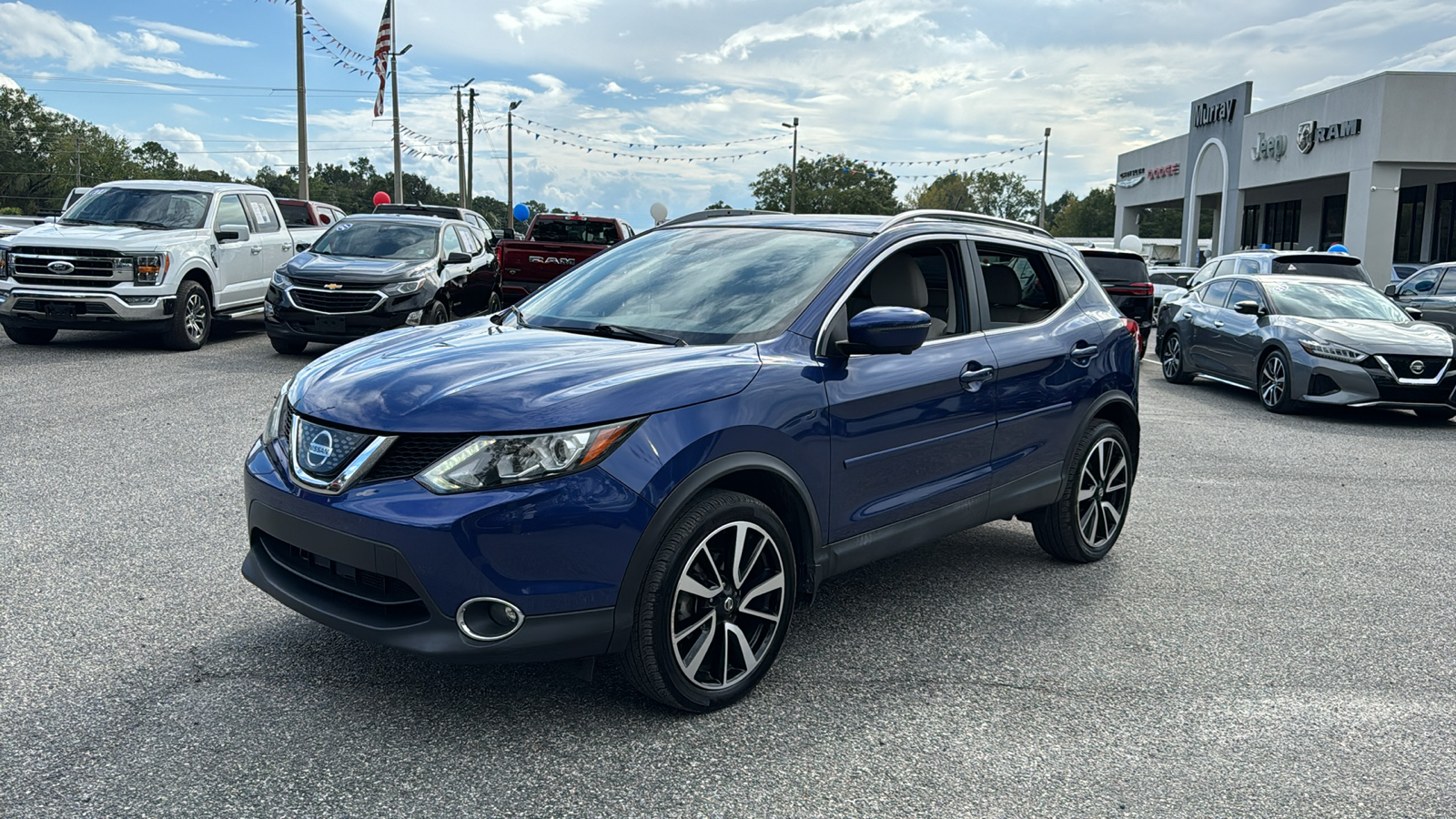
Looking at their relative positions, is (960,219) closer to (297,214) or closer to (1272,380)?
(1272,380)

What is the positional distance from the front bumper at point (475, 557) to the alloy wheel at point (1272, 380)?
1034 cm

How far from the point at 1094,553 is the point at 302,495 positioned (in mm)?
3929

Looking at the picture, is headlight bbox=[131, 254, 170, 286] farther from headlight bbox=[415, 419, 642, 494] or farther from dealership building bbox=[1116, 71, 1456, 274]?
dealership building bbox=[1116, 71, 1456, 274]

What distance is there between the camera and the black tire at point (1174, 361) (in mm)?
14102

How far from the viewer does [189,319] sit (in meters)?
13.0

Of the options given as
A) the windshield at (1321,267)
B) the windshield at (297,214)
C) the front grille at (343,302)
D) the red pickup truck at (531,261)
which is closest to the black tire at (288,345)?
the front grille at (343,302)

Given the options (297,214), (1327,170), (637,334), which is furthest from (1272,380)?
(1327,170)

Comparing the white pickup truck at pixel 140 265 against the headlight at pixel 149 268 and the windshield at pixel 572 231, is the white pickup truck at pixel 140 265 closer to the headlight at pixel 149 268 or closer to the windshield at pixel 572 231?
the headlight at pixel 149 268

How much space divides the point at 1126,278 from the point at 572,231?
32.0 feet

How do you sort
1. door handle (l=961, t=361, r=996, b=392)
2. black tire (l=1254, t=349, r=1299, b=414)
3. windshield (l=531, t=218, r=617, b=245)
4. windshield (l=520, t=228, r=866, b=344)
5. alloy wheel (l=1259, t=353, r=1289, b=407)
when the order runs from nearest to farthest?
windshield (l=520, t=228, r=866, b=344) → door handle (l=961, t=361, r=996, b=392) → black tire (l=1254, t=349, r=1299, b=414) → alloy wheel (l=1259, t=353, r=1289, b=407) → windshield (l=531, t=218, r=617, b=245)

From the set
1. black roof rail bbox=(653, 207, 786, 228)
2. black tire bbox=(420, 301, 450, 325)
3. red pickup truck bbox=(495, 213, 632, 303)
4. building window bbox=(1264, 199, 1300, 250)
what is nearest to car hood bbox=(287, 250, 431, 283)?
black tire bbox=(420, 301, 450, 325)

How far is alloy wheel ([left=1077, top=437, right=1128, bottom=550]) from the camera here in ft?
18.0

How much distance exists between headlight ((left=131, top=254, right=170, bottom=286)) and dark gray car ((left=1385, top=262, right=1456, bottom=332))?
1673cm

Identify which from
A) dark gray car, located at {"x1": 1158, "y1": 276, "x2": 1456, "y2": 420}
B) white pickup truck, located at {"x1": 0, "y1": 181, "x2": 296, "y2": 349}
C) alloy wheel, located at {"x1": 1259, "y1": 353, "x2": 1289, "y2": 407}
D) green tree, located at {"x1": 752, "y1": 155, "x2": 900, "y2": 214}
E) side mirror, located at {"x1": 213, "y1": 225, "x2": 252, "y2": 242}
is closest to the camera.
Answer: dark gray car, located at {"x1": 1158, "y1": 276, "x2": 1456, "y2": 420}
